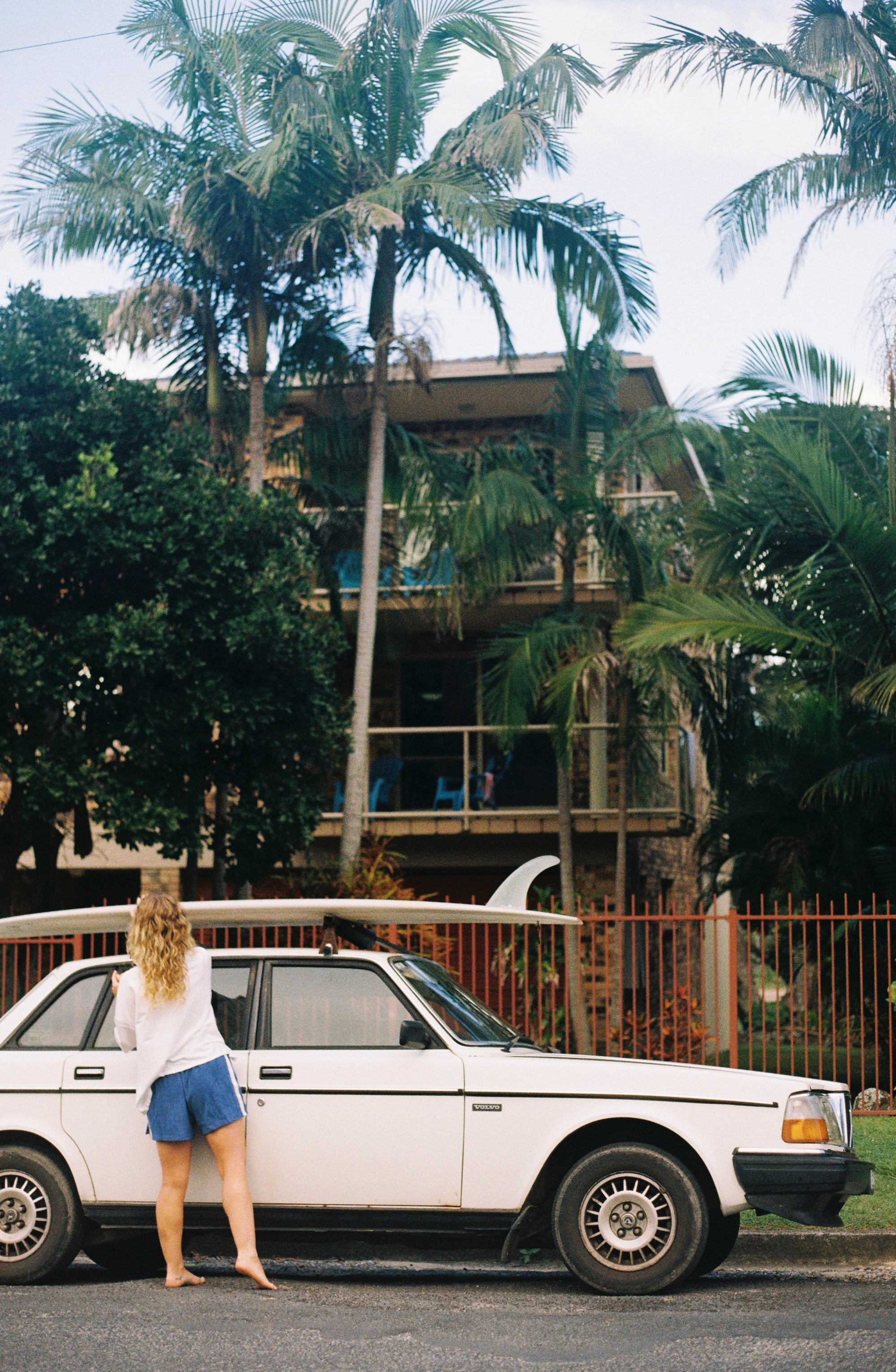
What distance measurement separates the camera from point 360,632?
1738 cm

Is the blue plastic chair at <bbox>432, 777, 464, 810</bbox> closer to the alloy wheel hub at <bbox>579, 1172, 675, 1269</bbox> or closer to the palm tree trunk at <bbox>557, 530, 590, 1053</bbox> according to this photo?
the palm tree trunk at <bbox>557, 530, 590, 1053</bbox>

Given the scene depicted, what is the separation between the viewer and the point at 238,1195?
6.43 meters

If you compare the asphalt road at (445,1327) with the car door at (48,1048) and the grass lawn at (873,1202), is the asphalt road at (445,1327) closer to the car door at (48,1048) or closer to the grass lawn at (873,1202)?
the car door at (48,1048)

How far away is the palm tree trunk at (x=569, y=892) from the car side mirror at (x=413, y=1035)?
918cm

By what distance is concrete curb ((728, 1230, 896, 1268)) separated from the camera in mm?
7590

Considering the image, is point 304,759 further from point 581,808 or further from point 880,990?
point 880,990

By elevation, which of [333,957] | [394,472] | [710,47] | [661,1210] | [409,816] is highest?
[710,47]

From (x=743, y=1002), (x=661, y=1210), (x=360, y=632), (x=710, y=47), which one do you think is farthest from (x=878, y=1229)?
(x=743, y=1002)

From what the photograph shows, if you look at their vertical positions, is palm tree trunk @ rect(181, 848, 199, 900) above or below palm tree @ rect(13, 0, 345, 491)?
below

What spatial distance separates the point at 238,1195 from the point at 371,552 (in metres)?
11.5

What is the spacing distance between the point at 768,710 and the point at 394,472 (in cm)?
547

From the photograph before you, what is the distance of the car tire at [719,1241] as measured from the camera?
265 inches

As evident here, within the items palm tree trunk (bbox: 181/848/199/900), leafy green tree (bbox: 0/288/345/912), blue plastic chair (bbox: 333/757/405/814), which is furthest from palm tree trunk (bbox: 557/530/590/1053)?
palm tree trunk (bbox: 181/848/199/900)

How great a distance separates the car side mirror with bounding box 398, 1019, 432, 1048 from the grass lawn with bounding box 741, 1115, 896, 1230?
194 centimetres
